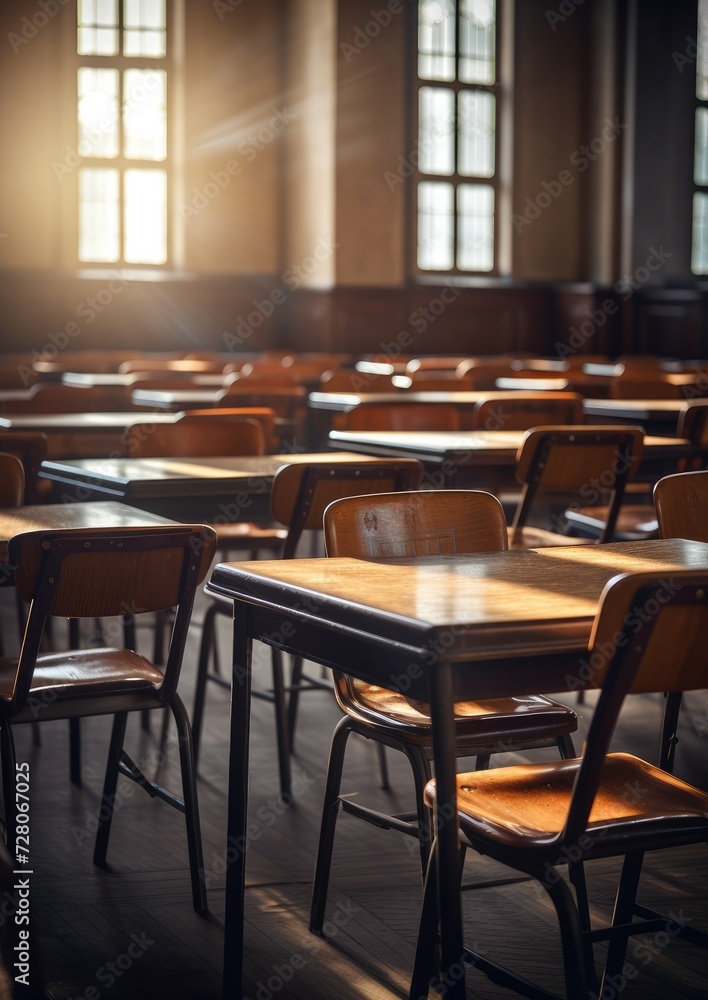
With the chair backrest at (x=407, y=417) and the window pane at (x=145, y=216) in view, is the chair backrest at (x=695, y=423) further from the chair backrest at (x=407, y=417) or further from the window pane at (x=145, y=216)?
the window pane at (x=145, y=216)

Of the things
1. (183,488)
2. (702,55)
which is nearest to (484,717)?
(183,488)

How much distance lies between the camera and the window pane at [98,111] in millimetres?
12820

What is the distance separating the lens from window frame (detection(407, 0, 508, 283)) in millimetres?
13164

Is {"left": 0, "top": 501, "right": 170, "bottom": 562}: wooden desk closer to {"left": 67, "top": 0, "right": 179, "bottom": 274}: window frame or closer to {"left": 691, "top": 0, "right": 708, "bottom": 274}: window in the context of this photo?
{"left": 67, "top": 0, "right": 179, "bottom": 274}: window frame

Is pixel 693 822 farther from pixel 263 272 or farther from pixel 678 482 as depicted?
pixel 263 272

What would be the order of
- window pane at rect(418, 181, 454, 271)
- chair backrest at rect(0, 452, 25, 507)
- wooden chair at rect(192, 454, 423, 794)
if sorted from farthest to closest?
window pane at rect(418, 181, 454, 271) < wooden chair at rect(192, 454, 423, 794) < chair backrest at rect(0, 452, 25, 507)

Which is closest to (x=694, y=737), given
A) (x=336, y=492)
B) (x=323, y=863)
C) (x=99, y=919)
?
(x=336, y=492)

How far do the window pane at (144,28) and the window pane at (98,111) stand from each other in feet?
1.09

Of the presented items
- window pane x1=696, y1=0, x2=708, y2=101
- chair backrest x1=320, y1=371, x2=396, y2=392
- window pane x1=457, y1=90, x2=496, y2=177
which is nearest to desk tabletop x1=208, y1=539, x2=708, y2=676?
chair backrest x1=320, y1=371, x2=396, y2=392

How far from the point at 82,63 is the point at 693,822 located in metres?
12.3

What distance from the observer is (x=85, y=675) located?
8.41 feet

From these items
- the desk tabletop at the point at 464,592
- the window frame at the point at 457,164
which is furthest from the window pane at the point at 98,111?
the desk tabletop at the point at 464,592

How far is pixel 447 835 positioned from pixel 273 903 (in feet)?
3.11

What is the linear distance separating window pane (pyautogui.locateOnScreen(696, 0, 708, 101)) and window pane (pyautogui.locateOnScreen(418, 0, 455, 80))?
2.54m
